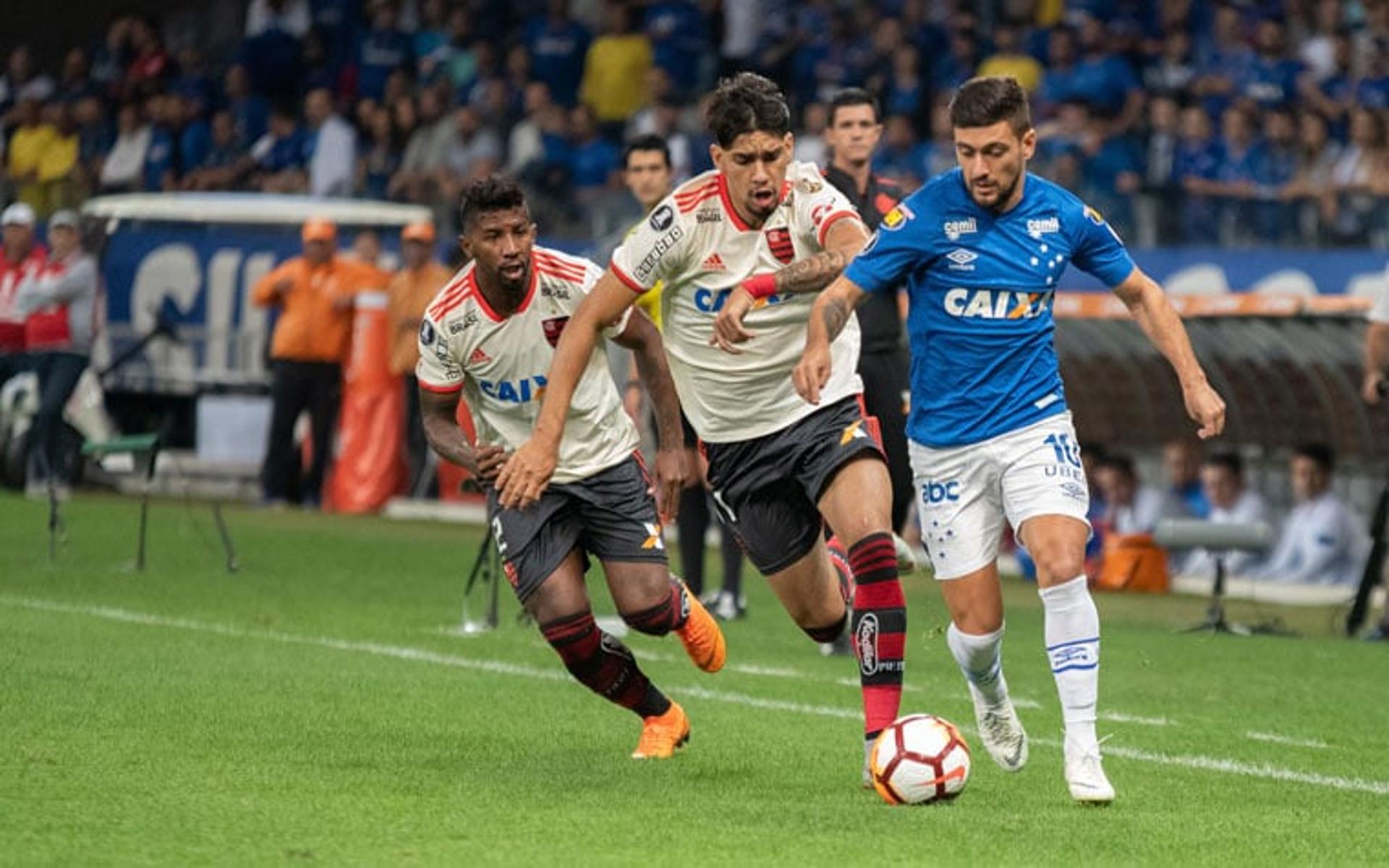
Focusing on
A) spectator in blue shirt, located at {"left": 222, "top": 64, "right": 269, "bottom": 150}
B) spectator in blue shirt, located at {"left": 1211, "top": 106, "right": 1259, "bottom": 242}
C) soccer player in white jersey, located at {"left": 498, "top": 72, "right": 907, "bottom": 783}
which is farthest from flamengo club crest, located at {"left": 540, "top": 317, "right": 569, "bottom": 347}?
spectator in blue shirt, located at {"left": 222, "top": 64, "right": 269, "bottom": 150}

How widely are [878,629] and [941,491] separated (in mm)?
508

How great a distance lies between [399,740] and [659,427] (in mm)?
1475

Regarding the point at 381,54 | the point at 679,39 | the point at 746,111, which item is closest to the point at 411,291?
the point at 679,39

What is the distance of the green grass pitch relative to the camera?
7.52m

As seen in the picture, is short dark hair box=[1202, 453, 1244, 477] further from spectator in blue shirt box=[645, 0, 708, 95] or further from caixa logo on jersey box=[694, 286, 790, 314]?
spectator in blue shirt box=[645, 0, 708, 95]

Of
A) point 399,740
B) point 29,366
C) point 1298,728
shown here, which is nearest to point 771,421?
point 399,740

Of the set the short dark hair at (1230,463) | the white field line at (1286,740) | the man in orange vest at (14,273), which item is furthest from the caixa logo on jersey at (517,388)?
the man in orange vest at (14,273)

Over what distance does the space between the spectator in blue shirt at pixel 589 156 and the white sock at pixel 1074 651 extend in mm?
15908

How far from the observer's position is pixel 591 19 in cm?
2767

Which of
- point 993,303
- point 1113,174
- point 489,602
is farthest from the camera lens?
point 1113,174

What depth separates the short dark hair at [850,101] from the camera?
12211 mm

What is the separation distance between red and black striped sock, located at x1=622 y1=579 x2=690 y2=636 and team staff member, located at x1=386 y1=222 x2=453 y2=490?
1225 cm

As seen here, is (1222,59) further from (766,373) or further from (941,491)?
(941,491)

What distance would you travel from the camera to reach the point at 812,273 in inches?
348
